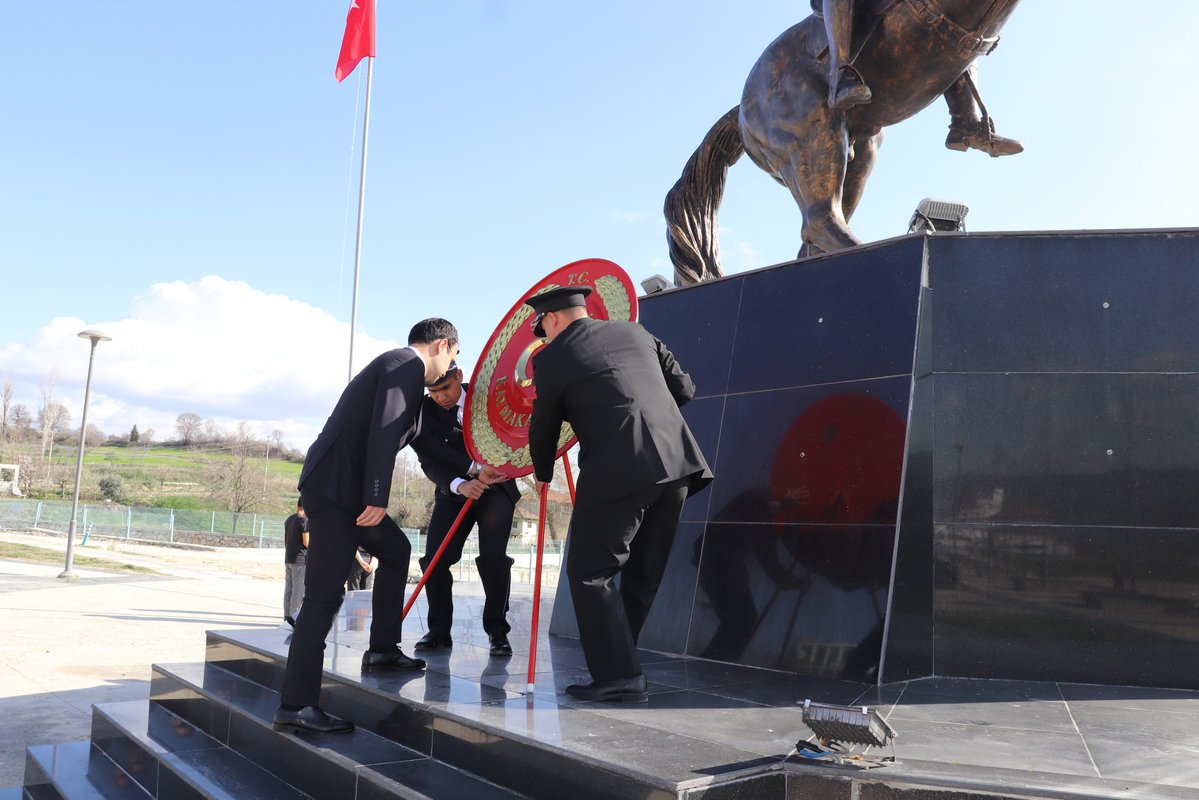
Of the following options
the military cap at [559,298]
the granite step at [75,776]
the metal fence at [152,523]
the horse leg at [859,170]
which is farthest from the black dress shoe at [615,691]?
the metal fence at [152,523]

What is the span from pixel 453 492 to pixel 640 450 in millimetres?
1952

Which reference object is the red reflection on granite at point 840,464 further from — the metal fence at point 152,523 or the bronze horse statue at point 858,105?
the metal fence at point 152,523

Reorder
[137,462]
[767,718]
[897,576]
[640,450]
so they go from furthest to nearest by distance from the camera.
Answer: [137,462], [897,576], [640,450], [767,718]

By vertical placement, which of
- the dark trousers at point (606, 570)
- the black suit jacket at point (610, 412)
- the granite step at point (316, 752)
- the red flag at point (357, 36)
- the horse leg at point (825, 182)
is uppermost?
the red flag at point (357, 36)

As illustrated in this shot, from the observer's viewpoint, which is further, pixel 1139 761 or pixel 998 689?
pixel 998 689

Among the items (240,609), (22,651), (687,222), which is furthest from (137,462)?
(687,222)

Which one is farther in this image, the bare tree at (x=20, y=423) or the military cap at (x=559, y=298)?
the bare tree at (x=20, y=423)

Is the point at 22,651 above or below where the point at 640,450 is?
below

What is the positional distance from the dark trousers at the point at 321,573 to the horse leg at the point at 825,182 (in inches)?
159

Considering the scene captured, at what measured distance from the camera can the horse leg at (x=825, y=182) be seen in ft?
21.2

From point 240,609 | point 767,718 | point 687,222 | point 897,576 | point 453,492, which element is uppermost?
point 687,222

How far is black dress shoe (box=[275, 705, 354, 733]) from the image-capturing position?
3.73 metres

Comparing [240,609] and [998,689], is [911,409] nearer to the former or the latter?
[998,689]

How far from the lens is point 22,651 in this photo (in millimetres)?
10125
